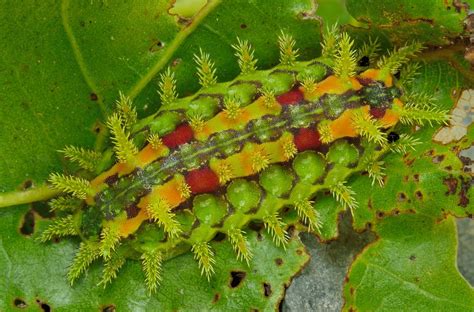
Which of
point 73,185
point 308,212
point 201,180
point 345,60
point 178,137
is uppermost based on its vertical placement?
A: point 345,60

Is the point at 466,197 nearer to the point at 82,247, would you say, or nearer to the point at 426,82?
the point at 426,82

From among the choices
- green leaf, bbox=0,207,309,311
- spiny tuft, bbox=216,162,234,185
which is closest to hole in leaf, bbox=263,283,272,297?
green leaf, bbox=0,207,309,311

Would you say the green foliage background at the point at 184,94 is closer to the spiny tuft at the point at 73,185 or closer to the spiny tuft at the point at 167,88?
the spiny tuft at the point at 167,88

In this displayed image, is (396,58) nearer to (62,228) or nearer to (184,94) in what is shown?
(184,94)

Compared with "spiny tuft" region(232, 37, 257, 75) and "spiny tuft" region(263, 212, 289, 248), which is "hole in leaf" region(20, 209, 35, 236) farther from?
"spiny tuft" region(232, 37, 257, 75)

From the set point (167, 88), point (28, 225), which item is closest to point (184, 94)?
point (167, 88)

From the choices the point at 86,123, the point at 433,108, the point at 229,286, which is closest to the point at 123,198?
the point at 86,123
